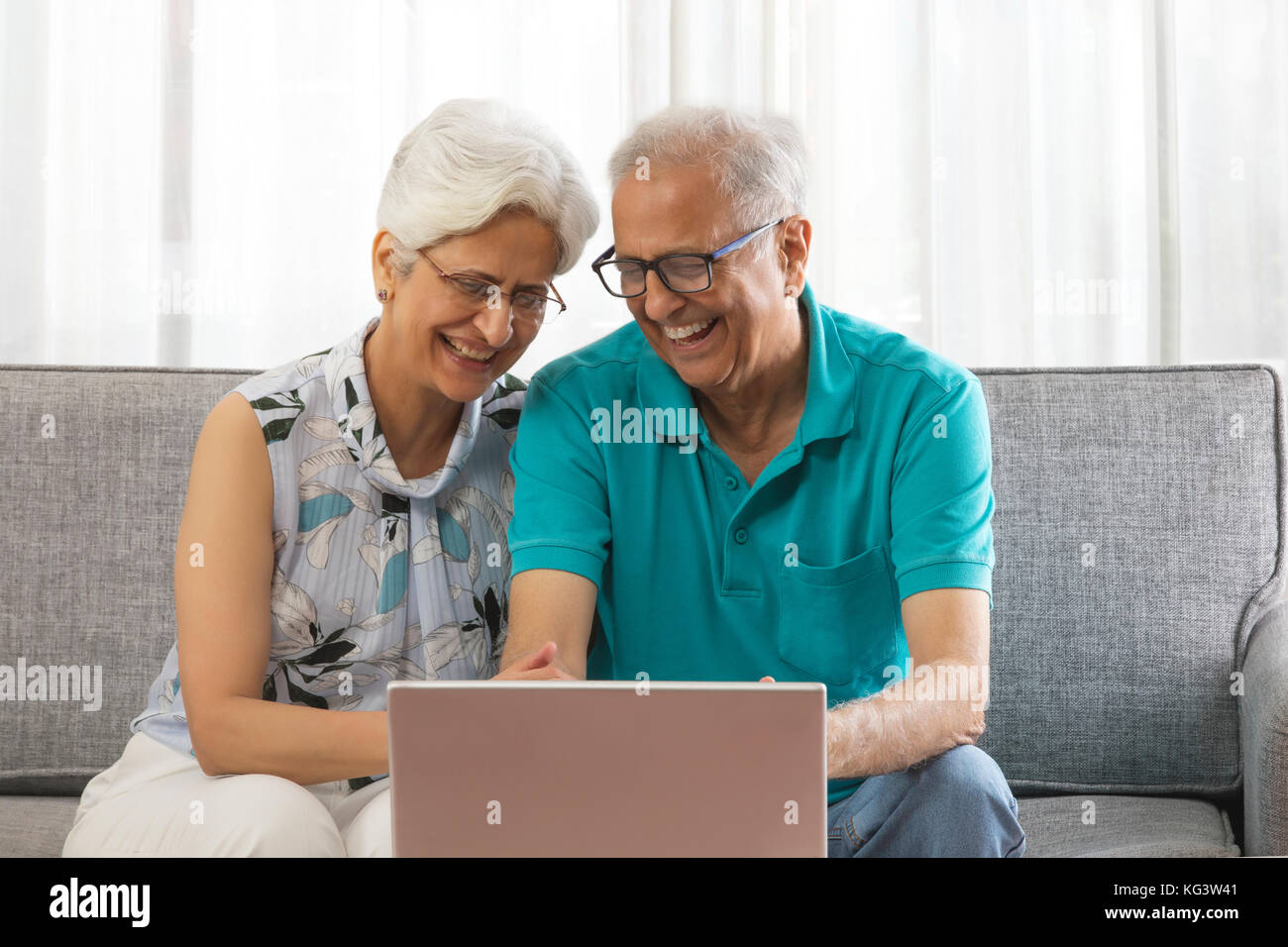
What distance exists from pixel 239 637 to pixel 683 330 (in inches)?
24.2

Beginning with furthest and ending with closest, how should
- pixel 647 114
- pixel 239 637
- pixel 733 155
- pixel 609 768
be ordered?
pixel 647 114, pixel 733 155, pixel 239 637, pixel 609 768

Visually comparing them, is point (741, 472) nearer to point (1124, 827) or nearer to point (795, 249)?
point (795, 249)

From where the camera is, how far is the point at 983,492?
133cm

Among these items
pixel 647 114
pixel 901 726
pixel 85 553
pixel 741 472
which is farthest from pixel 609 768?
pixel 647 114

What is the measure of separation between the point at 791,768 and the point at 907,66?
1745 millimetres

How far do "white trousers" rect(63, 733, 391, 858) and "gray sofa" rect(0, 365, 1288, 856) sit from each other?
378 mm

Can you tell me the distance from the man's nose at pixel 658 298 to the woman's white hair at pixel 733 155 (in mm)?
117

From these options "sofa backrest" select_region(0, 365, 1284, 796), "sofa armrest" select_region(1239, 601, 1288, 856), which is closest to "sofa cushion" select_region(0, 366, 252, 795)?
"sofa backrest" select_region(0, 365, 1284, 796)

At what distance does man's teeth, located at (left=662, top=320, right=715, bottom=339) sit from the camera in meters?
1.33

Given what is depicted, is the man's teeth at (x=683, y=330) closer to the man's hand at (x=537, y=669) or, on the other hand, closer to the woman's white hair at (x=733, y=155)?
the woman's white hair at (x=733, y=155)

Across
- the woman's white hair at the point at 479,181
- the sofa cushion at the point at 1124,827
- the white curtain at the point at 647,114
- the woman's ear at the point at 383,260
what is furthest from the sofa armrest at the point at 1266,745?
the woman's ear at the point at 383,260

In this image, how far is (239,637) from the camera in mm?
1225

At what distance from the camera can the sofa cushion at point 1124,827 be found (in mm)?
1383
